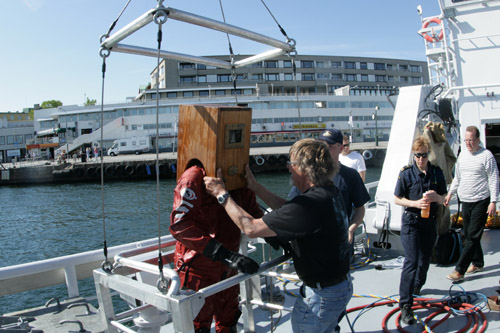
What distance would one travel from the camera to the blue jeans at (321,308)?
85.6 inches

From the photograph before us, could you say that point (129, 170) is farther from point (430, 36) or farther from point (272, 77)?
point (272, 77)

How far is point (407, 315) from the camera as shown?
12.0 ft

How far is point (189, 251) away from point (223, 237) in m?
0.27

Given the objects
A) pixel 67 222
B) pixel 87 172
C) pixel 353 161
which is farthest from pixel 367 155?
pixel 353 161

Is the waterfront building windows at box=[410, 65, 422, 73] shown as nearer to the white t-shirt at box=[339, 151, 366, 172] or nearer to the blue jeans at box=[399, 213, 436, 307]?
the white t-shirt at box=[339, 151, 366, 172]

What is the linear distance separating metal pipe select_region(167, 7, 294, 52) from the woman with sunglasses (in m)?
1.68

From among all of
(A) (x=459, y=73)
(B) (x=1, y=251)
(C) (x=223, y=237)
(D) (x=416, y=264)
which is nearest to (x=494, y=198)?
(D) (x=416, y=264)

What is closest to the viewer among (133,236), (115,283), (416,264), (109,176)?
(115,283)

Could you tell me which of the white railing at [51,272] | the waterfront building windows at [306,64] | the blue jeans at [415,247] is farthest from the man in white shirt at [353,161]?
the waterfront building windows at [306,64]

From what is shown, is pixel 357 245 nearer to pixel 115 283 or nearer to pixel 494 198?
pixel 494 198

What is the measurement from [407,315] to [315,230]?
2.17 metres

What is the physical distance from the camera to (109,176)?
130 feet

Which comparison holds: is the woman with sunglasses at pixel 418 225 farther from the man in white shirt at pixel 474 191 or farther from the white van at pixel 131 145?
the white van at pixel 131 145

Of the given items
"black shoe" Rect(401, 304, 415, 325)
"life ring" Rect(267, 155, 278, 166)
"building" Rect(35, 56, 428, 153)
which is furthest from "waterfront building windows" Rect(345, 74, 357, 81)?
"black shoe" Rect(401, 304, 415, 325)
